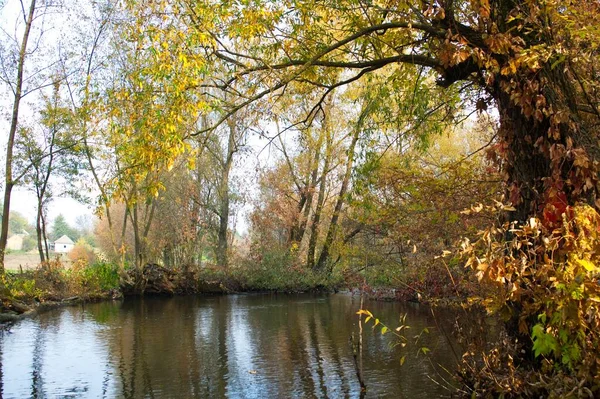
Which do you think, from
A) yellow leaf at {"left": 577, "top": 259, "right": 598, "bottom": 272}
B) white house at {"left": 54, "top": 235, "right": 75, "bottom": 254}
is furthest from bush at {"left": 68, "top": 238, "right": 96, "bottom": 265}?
white house at {"left": 54, "top": 235, "right": 75, "bottom": 254}

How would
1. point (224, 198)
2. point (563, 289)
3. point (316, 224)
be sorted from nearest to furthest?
point (563, 289), point (316, 224), point (224, 198)

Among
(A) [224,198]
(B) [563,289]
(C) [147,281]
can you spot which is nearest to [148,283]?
(C) [147,281]

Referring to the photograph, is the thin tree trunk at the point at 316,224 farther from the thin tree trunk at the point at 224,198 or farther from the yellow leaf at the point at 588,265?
the yellow leaf at the point at 588,265

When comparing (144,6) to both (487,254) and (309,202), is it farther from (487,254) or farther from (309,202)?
(309,202)

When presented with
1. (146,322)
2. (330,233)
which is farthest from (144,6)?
(330,233)

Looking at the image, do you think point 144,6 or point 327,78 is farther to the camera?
point 327,78

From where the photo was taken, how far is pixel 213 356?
10234 mm

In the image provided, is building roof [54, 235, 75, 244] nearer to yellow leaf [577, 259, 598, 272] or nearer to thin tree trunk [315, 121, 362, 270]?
thin tree trunk [315, 121, 362, 270]

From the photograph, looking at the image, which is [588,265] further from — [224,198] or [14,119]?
[224,198]

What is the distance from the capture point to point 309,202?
28.3m

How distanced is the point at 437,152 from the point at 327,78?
16850 mm

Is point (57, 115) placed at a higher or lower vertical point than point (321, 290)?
higher

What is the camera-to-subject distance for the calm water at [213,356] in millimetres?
7730

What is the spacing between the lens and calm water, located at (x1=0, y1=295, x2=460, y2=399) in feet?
25.4
